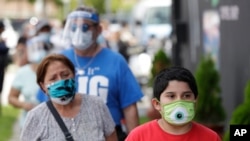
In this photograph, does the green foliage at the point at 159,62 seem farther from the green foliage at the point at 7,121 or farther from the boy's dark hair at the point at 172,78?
the boy's dark hair at the point at 172,78

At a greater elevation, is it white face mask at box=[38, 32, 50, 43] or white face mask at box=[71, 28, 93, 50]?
white face mask at box=[71, 28, 93, 50]

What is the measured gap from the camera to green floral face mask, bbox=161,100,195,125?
19.5ft

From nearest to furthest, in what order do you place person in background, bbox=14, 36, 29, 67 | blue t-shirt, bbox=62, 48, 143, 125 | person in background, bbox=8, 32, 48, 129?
blue t-shirt, bbox=62, 48, 143, 125 < person in background, bbox=8, 32, 48, 129 < person in background, bbox=14, 36, 29, 67

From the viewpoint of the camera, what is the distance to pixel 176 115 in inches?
234

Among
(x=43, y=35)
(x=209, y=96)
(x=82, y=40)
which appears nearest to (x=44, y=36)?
(x=43, y=35)

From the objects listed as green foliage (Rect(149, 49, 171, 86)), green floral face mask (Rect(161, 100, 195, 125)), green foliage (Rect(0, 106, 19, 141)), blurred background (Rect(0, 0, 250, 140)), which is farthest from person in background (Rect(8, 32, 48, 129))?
green foliage (Rect(149, 49, 171, 86))

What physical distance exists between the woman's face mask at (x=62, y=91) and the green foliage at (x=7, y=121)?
9.26 m

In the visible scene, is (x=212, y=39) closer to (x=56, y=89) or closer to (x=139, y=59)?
(x=56, y=89)

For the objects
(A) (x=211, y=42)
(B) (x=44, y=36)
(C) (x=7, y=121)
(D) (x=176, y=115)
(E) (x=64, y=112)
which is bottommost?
(C) (x=7, y=121)

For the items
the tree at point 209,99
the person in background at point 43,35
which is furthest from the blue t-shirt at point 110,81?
the tree at point 209,99

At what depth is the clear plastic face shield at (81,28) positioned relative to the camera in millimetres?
8648

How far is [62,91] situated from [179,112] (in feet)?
4.43

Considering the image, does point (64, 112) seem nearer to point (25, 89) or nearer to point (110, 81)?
point (110, 81)

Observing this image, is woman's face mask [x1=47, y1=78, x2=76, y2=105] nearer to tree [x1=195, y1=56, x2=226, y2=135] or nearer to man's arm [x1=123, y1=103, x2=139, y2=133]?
man's arm [x1=123, y1=103, x2=139, y2=133]
